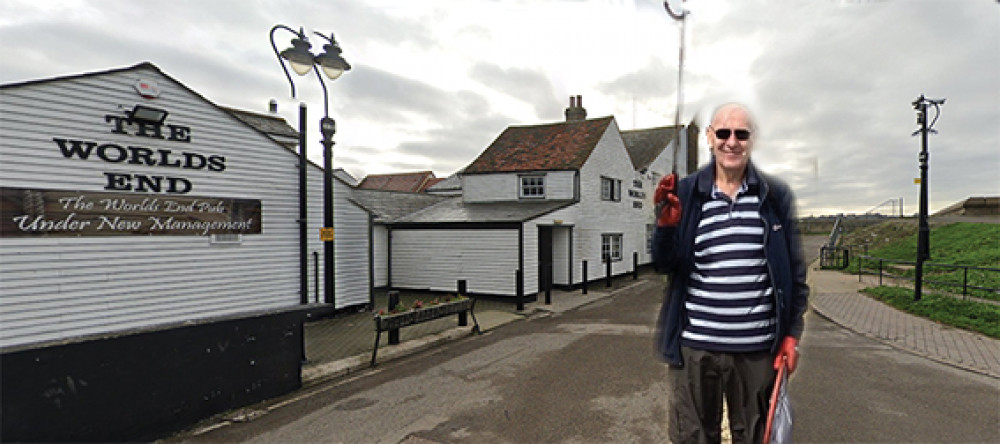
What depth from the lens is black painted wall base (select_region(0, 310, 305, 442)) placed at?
3.82 meters

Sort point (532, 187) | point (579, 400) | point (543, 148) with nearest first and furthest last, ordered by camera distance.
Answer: point (579, 400) → point (532, 187) → point (543, 148)

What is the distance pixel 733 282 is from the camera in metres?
2.29

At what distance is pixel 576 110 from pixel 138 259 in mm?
19960

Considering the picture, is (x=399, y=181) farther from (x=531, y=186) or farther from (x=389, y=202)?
(x=531, y=186)

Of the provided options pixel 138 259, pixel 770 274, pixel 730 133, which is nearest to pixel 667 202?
pixel 730 133

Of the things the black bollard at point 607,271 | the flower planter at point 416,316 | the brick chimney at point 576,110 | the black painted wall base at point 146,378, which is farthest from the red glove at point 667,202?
the brick chimney at point 576,110

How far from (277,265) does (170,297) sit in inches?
84.8

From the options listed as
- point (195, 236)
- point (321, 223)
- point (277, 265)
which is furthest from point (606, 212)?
point (195, 236)

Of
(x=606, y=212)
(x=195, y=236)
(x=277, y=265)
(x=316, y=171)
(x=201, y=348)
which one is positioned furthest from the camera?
(x=606, y=212)

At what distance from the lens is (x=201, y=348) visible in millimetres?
4984

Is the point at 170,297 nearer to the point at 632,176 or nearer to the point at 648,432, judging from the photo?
the point at 648,432

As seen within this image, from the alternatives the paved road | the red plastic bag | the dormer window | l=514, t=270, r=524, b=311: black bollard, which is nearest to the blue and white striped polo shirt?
the red plastic bag

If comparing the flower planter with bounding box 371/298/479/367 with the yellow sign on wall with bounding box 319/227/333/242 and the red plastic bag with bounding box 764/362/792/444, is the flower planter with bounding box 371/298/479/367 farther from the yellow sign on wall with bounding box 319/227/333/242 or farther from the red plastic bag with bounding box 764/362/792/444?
the red plastic bag with bounding box 764/362/792/444

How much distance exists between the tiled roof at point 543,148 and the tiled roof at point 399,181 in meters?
22.5
